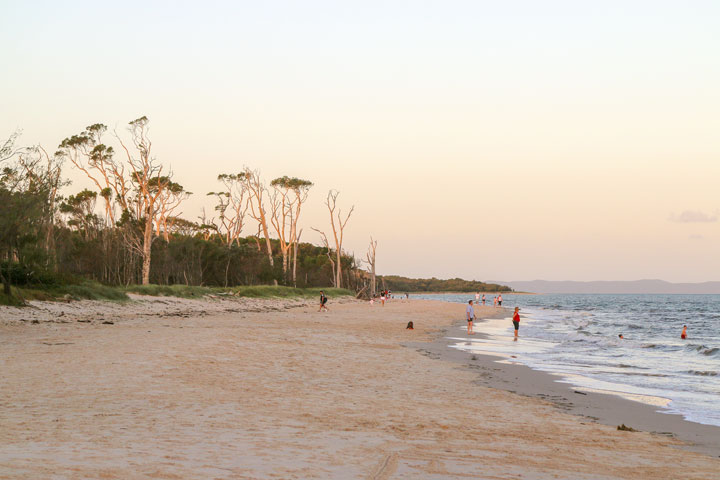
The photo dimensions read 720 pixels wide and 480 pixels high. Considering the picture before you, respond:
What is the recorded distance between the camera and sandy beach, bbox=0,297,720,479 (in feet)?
17.5

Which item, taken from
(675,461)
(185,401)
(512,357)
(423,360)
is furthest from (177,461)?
(512,357)

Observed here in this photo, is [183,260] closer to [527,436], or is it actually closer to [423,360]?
[423,360]

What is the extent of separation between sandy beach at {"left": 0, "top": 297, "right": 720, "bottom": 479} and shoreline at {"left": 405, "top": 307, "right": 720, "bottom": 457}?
2.2 inches

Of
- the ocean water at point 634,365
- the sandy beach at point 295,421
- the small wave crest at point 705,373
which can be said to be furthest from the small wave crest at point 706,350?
the sandy beach at point 295,421

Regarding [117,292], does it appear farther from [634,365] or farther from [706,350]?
[706,350]

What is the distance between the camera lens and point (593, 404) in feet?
33.4

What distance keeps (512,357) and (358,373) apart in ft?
25.0

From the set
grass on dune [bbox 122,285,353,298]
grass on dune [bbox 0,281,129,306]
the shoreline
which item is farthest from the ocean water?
grass on dune [bbox 122,285,353,298]

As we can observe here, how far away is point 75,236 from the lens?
5547 centimetres

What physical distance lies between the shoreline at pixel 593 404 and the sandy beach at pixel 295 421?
0.06 meters

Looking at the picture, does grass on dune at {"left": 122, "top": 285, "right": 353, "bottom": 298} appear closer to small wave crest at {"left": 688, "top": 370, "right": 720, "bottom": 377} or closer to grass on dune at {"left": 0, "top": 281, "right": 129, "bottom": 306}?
grass on dune at {"left": 0, "top": 281, "right": 129, "bottom": 306}

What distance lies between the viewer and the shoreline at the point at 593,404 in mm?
8062

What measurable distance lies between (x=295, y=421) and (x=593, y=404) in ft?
18.4

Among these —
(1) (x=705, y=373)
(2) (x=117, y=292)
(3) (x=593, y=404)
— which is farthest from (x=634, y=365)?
(2) (x=117, y=292)
